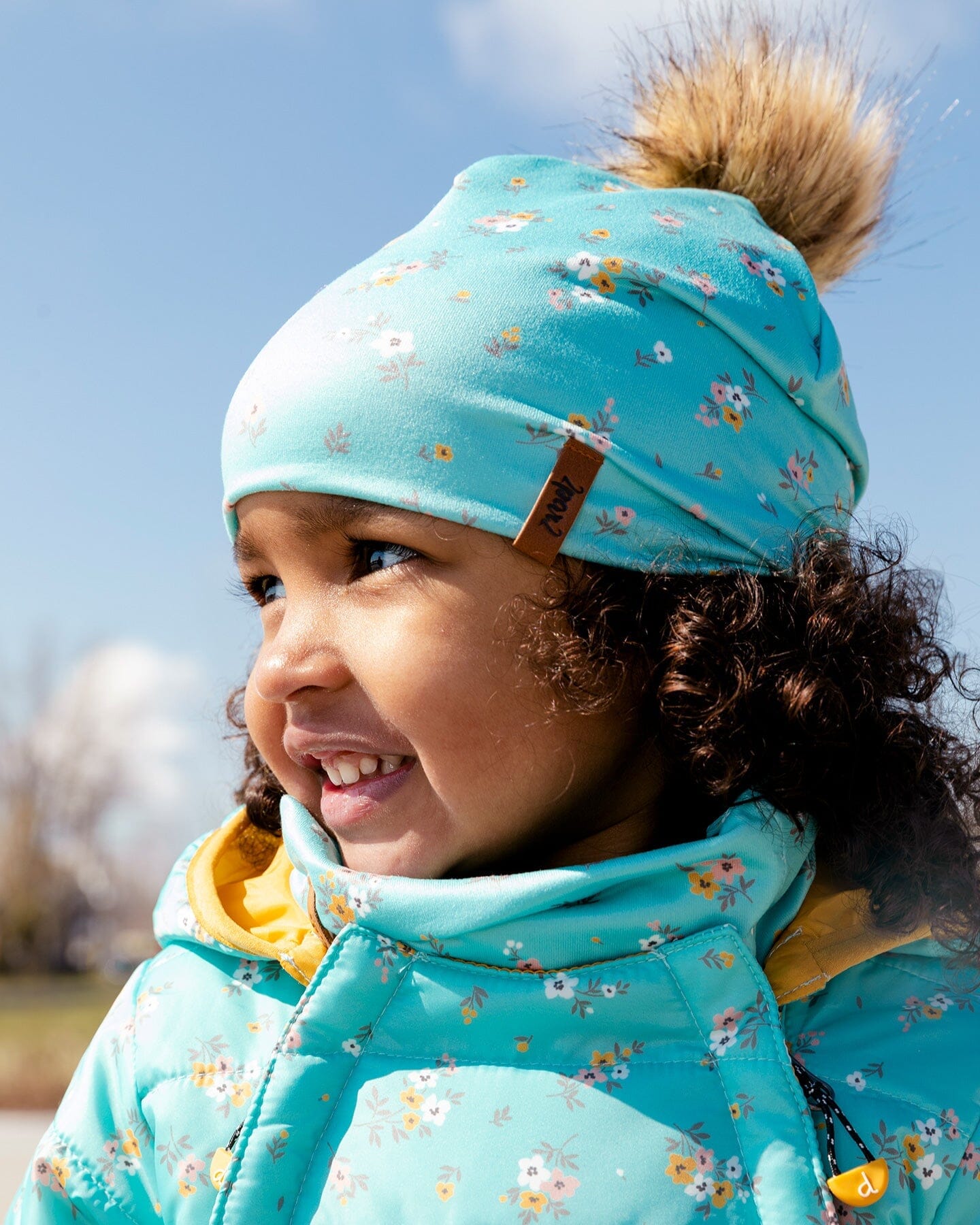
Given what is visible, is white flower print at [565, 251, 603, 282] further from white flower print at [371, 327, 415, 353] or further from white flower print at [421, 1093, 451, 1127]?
white flower print at [421, 1093, 451, 1127]

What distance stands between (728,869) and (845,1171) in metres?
0.30

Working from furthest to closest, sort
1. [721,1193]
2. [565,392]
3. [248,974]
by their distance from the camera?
[248,974] → [565,392] → [721,1193]

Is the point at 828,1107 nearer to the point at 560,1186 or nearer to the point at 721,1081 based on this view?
the point at 721,1081

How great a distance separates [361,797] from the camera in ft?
4.19

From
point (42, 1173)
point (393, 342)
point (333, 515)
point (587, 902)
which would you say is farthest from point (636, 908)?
point (42, 1173)

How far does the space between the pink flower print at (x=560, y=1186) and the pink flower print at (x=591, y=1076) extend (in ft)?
0.31

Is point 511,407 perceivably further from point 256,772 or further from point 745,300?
point 256,772

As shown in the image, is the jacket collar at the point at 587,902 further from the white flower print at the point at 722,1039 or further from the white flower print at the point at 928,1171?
the white flower print at the point at 928,1171

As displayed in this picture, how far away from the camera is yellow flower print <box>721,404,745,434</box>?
1.36m

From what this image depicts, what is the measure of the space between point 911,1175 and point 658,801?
1.53 feet

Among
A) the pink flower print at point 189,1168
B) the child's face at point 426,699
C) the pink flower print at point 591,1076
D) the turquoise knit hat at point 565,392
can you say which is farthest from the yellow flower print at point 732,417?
the pink flower print at point 189,1168

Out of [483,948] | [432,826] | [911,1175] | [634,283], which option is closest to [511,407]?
[634,283]

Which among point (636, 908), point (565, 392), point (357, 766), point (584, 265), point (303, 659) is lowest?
point (636, 908)

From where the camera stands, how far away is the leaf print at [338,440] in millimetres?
1297
